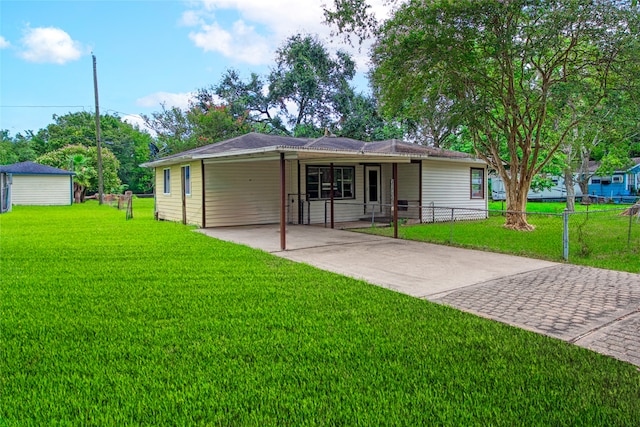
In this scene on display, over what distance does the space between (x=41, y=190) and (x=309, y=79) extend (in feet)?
61.0

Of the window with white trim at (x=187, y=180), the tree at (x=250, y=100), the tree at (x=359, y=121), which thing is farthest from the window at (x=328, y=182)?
the tree at (x=250, y=100)

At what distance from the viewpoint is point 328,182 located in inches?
598

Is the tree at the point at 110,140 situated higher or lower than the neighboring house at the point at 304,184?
higher

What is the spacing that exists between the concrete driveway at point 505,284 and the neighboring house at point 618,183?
2876cm

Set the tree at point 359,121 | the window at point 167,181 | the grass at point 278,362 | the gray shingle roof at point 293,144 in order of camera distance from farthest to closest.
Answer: the tree at point 359,121 → the window at point 167,181 → the gray shingle roof at point 293,144 → the grass at point 278,362

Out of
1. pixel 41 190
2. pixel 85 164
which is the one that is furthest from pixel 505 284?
pixel 85 164

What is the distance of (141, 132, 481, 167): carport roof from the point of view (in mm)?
9172

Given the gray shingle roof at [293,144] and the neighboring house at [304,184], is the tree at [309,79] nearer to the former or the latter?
the neighboring house at [304,184]

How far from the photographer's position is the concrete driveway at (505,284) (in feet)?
13.6

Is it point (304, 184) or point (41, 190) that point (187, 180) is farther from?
point (41, 190)

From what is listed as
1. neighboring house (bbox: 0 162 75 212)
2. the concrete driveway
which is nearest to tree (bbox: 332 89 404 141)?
neighboring house (bbox: 0 162 75 212)

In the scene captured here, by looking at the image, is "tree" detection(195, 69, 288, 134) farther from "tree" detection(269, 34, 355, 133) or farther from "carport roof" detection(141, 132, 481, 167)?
"carport roof" detection(141, 132, 481, 167)

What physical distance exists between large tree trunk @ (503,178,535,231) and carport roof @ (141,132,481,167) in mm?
2606

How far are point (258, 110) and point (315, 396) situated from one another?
3063cm
